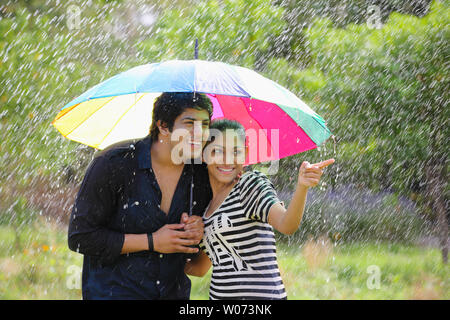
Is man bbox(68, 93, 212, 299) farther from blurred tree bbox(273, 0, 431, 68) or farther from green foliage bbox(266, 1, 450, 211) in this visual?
blurred tree bbox(273, 0, 431, 68)

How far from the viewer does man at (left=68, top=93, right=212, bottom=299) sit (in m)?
2.70

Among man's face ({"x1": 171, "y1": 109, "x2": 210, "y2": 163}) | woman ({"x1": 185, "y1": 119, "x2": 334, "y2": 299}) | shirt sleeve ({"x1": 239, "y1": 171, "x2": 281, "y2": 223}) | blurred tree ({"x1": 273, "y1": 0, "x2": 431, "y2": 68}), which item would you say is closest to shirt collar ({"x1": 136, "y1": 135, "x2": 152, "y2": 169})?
man's face ({"x1": 171, "y1": 109, "x2": 210, "y2": 163})

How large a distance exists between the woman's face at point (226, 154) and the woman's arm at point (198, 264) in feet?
1.63

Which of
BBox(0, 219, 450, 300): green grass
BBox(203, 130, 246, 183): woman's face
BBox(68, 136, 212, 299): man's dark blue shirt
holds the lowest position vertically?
BBox(0, 219, 450, 300): green grass

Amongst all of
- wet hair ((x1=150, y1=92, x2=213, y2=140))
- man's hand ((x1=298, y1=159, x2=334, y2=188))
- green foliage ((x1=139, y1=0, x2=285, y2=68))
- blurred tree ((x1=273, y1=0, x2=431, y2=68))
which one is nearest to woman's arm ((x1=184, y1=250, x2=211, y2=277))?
wet hair ((x1=150, y1=92, x2=213, y2=140))

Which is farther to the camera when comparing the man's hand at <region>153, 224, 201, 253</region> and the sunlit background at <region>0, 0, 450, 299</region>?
the sunlit background at <region>0, 0, 450, 299</region>

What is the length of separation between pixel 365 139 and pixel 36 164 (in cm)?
470

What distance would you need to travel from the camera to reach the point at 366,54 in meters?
7.20

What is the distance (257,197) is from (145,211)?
603 millimetres

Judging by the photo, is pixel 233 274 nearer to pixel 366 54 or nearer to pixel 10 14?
pixel 366 54

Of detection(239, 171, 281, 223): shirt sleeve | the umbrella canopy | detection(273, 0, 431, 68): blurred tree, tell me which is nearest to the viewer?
detection(239, 171, 281, 223): shirt sleeve

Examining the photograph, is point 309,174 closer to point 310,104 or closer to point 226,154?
point 226,154

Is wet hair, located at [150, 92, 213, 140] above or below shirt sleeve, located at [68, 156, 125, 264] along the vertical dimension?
above

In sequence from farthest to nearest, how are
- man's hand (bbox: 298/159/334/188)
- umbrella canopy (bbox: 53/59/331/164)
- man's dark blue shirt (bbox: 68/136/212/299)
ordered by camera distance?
1. umbrella canopy (bbox: 53/59/331/164)
2. man's dark blue shirt (bbox: 68/136/212/299)
3. man's hand (bbox: 298/159/334/188)
